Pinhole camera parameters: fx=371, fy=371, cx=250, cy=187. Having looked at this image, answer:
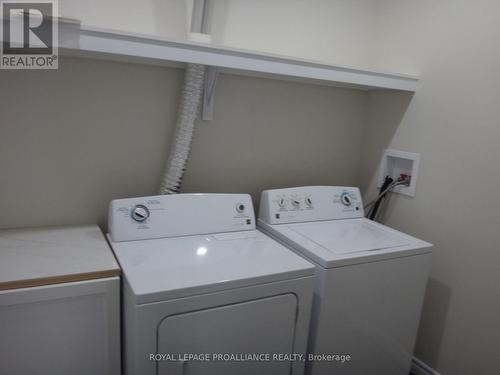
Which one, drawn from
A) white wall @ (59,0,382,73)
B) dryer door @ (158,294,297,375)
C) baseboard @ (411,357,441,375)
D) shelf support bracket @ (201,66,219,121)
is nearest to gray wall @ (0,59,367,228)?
shelf support bracket @ (201,66,219,121)

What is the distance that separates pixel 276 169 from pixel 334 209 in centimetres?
38

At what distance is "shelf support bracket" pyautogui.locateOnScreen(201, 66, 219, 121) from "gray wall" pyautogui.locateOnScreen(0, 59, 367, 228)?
4 cm

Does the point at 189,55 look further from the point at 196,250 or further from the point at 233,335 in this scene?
the point at 233,335

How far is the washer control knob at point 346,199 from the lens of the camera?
1982mm

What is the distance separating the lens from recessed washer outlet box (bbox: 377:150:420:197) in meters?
1.92

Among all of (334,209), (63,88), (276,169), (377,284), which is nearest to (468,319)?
(377,284)

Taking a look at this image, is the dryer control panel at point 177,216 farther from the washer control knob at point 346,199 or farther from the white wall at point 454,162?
the white wall at point 454,162

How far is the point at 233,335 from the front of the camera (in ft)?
4.05

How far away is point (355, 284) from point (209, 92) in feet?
3.49

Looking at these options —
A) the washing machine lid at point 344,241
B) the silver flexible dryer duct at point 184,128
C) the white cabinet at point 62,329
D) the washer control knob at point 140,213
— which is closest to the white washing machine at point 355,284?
the washing machine lid at point 344,241

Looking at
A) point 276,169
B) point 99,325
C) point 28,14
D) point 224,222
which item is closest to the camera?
point 28,14

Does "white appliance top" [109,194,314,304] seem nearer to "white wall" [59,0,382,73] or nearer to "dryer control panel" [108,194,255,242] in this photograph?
"dryer control panel" [108,194,255,242]

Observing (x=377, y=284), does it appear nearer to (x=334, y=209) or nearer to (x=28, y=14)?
(x=334, y=209)

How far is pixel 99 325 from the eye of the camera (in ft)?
4.09
